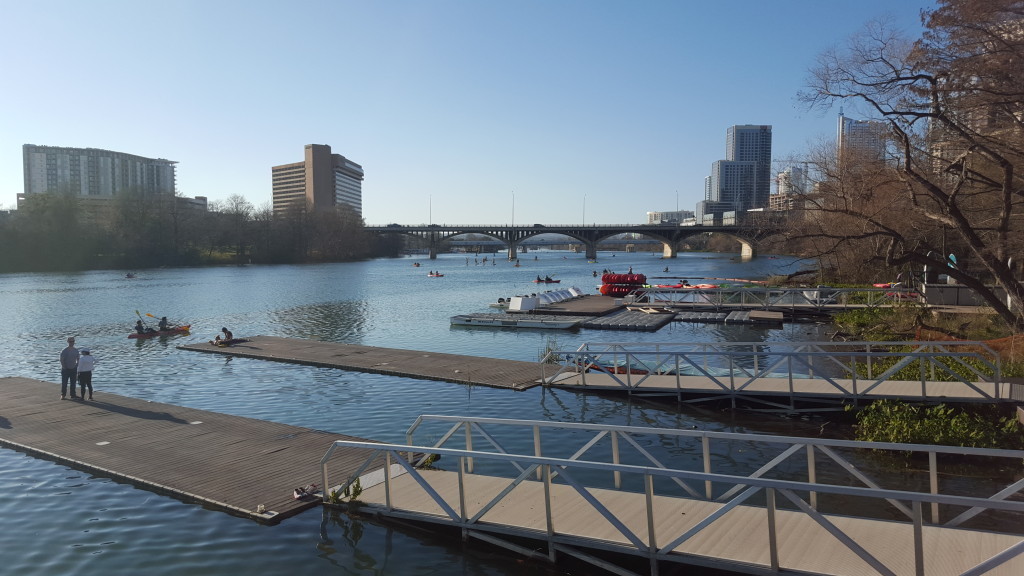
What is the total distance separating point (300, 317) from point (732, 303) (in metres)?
27.9

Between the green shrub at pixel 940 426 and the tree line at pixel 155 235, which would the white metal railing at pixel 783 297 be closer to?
the green shrub at pixel 940 426

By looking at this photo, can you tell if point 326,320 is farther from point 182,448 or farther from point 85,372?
point 182,448

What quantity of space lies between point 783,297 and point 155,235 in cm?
10787

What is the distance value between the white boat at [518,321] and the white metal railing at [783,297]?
912 cm

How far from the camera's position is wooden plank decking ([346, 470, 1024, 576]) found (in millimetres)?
7645

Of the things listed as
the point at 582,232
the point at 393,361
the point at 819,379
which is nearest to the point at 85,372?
the point at 393,361

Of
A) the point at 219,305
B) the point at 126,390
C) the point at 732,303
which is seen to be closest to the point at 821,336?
the point at 732,303

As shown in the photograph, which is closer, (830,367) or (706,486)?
(706,486)

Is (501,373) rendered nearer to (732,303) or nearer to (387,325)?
(387,325)

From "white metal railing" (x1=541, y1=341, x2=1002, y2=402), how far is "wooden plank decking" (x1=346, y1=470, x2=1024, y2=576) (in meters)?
8.28

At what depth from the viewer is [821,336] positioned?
104ft

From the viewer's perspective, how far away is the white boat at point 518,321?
121ft

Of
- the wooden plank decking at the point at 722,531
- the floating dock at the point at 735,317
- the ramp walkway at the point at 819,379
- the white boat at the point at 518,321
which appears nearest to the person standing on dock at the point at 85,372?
the wooden plank decking at the point at 722,531

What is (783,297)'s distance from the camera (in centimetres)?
4066
